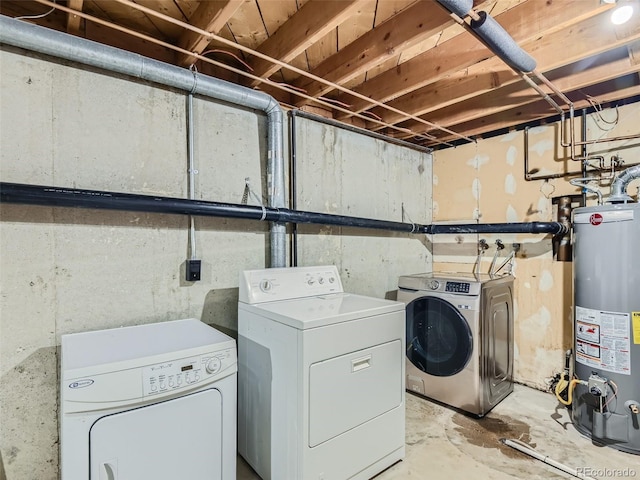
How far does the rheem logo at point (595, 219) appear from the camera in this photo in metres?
2.17

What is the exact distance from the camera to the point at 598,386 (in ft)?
6.97

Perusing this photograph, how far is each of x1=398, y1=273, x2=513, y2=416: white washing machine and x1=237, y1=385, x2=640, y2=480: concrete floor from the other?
16 centimetres

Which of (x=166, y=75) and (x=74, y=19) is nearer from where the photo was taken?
(x=74, y=19)

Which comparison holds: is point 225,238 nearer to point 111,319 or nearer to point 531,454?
point 111,319

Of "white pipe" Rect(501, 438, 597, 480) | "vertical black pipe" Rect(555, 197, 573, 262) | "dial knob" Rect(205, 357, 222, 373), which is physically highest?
"vertical black pipe" Rect(555, 197, 573, 262)

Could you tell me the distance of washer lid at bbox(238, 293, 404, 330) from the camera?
1.60 m

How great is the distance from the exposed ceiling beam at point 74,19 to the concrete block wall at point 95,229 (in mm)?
216

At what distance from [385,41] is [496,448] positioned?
2545 millimetres

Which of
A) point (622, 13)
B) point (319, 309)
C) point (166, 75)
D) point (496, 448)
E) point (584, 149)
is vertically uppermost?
point (622, 13)

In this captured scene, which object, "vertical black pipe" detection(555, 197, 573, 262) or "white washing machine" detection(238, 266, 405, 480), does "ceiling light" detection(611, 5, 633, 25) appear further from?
"white washing machine" detection(238, 266, 405, 480)

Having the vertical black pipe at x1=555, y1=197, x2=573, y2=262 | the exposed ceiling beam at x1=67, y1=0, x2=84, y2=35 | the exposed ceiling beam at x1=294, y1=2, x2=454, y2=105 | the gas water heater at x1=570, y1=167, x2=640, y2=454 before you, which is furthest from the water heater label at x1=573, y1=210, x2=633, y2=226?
the exposed ceiling beam at x1=67, y1=0, x2=84, y2=35

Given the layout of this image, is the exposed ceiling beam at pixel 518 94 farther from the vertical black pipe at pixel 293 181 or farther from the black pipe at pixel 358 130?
the vertical black pipe at pixel 293 181

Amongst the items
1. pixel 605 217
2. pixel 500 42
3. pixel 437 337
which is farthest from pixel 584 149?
pixel 437 337

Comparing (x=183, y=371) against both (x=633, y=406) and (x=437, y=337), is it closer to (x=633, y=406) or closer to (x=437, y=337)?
(x=437, y=337)
